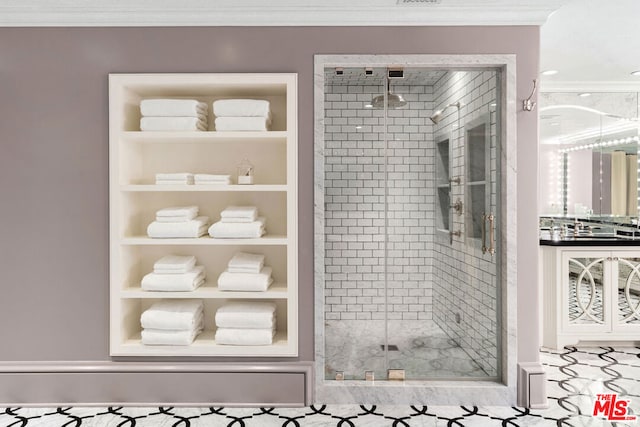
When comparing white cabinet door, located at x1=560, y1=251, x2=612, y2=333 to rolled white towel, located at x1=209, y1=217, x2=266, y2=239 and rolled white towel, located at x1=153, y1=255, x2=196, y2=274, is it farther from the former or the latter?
rolled white towel, located at x1=153, y1=255, x2=196, y2=274

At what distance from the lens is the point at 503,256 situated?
2672 mm

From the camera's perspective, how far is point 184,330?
2654 mm

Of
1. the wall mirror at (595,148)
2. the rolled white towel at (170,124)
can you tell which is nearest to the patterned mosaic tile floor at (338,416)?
the rolled white towel at (170,124)

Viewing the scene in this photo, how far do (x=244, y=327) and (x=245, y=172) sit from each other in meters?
1.00

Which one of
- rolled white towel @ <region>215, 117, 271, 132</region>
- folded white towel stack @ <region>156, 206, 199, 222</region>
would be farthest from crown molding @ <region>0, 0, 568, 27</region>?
folded white towel stack @ <region>156, 206, 199, 222</region>

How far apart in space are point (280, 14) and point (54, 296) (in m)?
2.22

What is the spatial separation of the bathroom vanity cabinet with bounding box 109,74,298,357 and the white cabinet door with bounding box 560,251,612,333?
2.34 metres

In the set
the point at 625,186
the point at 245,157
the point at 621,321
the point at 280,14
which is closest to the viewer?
the point at 280,14

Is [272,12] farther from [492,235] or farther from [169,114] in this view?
[492,235]

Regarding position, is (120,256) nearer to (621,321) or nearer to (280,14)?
(280,14)

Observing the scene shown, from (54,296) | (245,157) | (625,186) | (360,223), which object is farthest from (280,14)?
(625,186)

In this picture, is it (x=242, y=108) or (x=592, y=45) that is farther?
(x=592, y=45)

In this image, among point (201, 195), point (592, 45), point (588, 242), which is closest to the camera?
point (201, 195)

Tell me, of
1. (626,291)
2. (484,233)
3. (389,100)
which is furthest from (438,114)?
(626,291)
